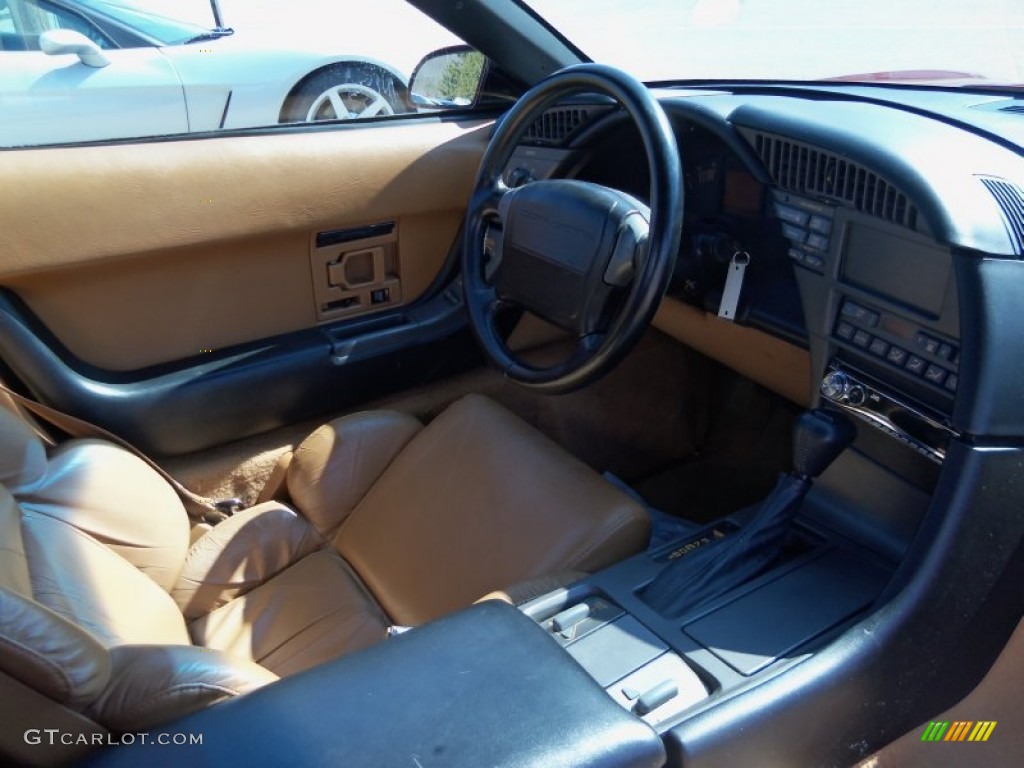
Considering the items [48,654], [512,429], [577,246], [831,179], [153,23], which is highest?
[153,23]

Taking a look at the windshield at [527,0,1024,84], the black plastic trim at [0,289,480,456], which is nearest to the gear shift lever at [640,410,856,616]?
the windshield at [527,0,1024,84]

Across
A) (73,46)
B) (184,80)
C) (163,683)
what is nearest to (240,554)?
(163,683)

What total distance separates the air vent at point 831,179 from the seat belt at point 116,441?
3.98 feet

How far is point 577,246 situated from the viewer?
145cm

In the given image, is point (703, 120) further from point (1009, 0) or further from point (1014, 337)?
point (1009, 0)

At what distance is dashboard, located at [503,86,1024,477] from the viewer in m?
1.11

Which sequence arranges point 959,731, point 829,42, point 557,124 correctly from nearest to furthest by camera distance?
1. point 959,731
2. point 557,124
3. point 829,42

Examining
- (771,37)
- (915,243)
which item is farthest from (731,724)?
(771,37)

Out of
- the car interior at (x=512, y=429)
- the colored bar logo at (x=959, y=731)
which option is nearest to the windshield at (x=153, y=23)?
the car interior at (x=512, y=429)

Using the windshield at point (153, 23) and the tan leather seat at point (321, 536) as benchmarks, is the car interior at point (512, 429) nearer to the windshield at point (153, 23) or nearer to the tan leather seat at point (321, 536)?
the tan leather seat at point (321, 536)

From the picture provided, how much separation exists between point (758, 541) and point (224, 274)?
116cm

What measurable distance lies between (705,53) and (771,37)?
0.24m

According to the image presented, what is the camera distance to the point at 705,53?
3.14 meters

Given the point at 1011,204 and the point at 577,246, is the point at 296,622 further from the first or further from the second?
the point at 1011,204
